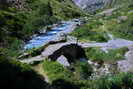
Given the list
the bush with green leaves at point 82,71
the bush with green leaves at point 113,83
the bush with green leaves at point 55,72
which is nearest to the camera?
the bush with green leaves at point 113,83

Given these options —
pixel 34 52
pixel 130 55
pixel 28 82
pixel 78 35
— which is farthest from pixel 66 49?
pixel 78 35

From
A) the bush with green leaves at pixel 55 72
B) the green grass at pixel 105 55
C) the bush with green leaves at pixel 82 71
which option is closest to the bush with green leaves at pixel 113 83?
the bush with green leaves at pixel 55 72

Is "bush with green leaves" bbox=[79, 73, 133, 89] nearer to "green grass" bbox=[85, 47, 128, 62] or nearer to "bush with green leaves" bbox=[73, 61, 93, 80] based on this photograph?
"bush with green leaves" bbox=[73, 61, 93, 80]

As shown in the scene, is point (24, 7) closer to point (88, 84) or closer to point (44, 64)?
point (44, 64)

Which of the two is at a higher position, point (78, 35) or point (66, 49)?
point (66, 49)

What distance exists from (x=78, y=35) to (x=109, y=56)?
2334 centimetres

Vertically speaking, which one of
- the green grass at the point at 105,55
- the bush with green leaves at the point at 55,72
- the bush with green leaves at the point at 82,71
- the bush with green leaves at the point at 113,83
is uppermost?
the bush with green leaves at the point at 113,83

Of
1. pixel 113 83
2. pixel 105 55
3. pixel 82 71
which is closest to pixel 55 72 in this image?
pixel 82 71

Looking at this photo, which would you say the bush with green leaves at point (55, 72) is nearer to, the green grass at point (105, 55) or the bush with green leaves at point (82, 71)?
the bush with green leaves at point (82, 71)

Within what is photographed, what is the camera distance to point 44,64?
890 inches

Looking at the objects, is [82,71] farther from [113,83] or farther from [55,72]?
[113,83]

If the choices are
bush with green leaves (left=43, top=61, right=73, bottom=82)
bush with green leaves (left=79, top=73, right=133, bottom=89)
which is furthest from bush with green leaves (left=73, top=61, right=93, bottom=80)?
bush with green leaves (left=79, top=73, right=133, bottom=89)

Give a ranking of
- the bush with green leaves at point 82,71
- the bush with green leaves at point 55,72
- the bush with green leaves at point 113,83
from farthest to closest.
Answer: the bush with green leaves at point 82,71
the bush with green leaves at point 55,72
the bush with green leaves at point 113,83

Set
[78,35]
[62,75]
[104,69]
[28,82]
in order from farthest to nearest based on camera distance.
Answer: [78,35] → [104,69] → [62,75] → [28,82]
